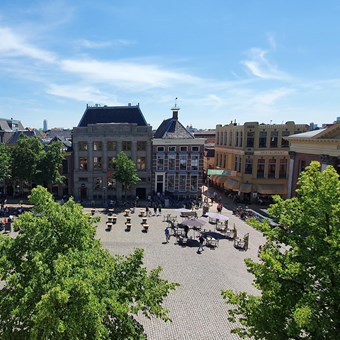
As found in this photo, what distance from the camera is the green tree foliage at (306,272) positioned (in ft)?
31.4

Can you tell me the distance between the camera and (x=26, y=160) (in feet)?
141

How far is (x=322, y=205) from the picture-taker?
33.7ft

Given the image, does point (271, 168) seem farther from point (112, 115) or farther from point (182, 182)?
point (112, 115)

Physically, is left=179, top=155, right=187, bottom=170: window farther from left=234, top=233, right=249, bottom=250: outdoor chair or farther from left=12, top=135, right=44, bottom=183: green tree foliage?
left=234, top=233, right=249, bottom=250: outdoor chair

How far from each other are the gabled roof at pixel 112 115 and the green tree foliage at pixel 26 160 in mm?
10549

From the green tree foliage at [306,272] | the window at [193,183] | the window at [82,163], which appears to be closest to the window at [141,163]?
the window at [193,183]

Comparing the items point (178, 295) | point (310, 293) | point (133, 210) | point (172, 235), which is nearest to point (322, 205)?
point (310, 293)

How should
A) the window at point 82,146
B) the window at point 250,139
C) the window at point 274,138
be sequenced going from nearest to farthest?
the window at point 82,146
the window at point 274,138
the window at point 250,139

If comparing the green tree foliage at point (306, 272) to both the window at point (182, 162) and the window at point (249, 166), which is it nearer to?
the window at point (182, 162)

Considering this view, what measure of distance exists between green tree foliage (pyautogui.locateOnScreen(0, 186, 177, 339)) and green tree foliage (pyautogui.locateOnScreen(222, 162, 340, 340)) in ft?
12.4

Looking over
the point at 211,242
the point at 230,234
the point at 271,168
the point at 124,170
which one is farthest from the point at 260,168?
the point at 211,242

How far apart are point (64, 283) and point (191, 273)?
15.7 meters

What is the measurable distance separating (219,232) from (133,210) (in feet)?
45.7

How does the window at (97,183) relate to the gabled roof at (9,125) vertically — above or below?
below
